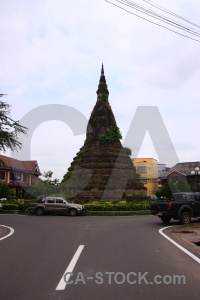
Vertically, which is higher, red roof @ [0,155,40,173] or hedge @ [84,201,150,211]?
red roof @ [0,155,40,173]

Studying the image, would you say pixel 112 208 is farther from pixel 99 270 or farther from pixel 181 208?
pixel 99 270

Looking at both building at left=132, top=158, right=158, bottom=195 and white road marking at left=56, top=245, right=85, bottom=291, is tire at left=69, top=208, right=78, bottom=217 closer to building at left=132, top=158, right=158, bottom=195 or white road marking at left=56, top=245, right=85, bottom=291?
white road marking at left=56, top=245, right=85, bottom=291

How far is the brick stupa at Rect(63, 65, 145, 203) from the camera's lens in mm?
33562

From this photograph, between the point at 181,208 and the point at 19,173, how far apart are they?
51251 mm

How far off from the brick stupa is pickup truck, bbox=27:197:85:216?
7765 mm

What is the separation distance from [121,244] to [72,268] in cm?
393

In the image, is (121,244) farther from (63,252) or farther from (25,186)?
(25,186)

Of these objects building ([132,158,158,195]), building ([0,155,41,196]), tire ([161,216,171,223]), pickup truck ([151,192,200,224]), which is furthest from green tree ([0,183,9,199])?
building ([132,158,158,195])

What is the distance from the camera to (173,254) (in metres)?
9.02

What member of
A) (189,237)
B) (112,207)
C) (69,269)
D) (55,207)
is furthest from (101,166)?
(69,269)

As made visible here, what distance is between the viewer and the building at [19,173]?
60688 mm

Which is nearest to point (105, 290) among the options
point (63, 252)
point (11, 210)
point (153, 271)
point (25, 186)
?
point (153, 271)

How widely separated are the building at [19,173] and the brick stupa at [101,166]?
2598 cm

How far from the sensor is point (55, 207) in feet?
83.3
